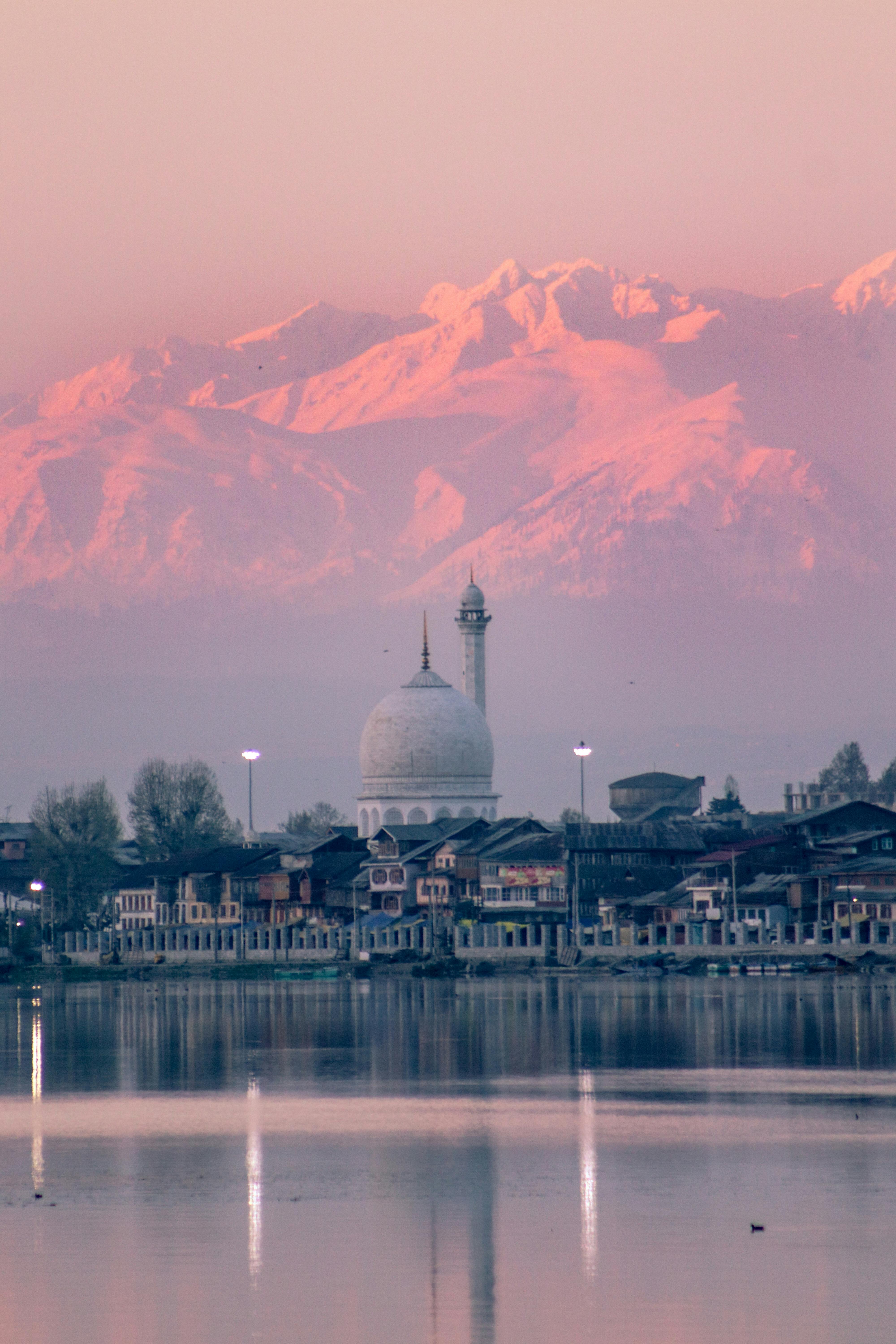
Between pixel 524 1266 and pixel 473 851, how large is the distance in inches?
4663

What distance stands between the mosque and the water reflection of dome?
5 cm

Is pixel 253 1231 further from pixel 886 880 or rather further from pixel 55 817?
pixel 55 817

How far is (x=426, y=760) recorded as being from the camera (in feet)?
541

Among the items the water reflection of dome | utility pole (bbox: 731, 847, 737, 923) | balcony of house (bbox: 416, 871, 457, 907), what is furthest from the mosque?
utility pole (bbox: 731, 847, 737, 923)

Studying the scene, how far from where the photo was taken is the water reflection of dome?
164875 millimetres

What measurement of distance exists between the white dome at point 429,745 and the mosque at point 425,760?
5cm

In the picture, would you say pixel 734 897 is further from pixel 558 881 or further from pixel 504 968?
pixel 558 881

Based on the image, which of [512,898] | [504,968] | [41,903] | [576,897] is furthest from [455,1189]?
[41,903]

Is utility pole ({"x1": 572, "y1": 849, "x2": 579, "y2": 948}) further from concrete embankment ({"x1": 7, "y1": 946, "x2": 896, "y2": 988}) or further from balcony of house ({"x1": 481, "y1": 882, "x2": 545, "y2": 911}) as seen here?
concrete embankment ({"x1": 7, "y1": 946, "x2": 896, "y2": 988})

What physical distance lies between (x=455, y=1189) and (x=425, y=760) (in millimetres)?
135043

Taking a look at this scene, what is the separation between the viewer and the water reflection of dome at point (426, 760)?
164875mm

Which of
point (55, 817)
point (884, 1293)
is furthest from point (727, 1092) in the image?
point (55, 817)

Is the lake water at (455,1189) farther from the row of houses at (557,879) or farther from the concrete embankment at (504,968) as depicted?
the row of houses at (557,879)

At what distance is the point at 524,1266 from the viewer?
23797 millimetres
